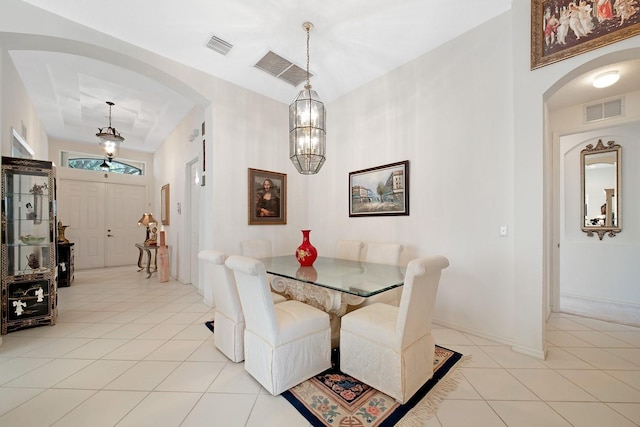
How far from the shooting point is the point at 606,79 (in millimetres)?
2684

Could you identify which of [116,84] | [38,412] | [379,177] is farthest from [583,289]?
[116,84]

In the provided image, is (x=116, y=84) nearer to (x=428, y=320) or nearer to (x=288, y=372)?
(x=288, y=372)

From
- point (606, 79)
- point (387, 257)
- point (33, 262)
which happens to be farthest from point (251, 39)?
point (606, 79)

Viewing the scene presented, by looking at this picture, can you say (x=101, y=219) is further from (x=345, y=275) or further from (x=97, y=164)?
(x=345, y=275)

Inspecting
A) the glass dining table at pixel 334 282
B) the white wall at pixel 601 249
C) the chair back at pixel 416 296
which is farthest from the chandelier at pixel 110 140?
the white wall at pixel 601 249

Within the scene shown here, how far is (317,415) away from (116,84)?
16.1 feet

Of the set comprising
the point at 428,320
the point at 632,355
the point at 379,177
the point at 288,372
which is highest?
the point at 379,177

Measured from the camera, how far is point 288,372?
70.1 inches

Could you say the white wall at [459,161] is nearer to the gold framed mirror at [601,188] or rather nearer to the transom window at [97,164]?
the gold framed mirror at [601,188]

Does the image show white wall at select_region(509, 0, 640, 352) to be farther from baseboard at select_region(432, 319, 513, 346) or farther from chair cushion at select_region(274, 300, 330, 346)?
chair cushion at select_region(274, 300, 330, 346)

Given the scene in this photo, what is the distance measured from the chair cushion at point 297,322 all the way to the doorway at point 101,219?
22.4 feet

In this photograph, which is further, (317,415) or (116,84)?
(116,84)

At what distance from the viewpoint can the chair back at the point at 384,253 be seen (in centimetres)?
286

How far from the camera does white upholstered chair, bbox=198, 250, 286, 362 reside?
2076 mm
